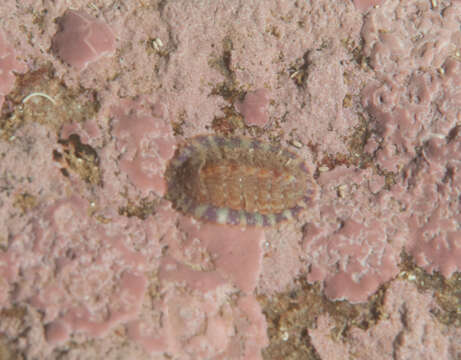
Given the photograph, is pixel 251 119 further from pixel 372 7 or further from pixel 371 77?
pixel 372 7

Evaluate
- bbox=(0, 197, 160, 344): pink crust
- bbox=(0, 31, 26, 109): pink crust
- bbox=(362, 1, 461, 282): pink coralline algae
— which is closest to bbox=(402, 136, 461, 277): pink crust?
bbox=(362, 1, 461, 282): pink coralline algae

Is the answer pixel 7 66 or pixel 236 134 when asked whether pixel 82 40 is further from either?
pixel 236 134

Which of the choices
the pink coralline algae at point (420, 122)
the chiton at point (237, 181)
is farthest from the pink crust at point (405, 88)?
the chiton at point (237, 181)

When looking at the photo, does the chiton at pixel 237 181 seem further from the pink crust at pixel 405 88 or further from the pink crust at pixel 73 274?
the pink crust at pixel 405 88

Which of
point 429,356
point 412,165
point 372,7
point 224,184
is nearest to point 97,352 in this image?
point 224,184

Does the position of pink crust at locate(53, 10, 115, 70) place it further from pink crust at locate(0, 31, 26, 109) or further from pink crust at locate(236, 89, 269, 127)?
pink crust at locate(236, 89, 269, 127)

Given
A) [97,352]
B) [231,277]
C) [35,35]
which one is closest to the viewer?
[97,352]
